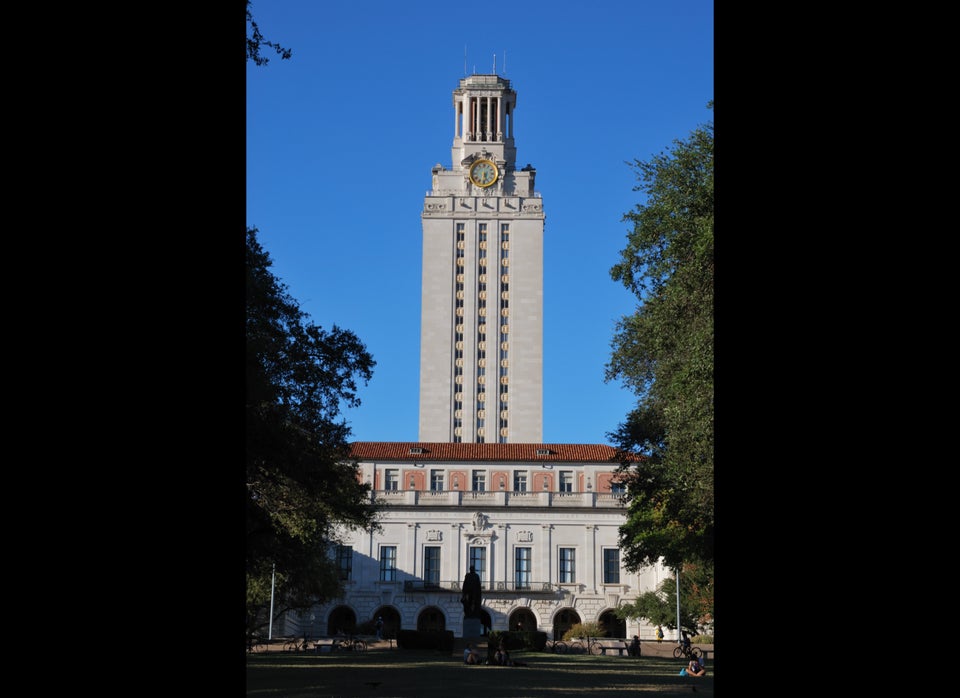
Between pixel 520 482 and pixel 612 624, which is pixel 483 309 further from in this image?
pixel 612 624

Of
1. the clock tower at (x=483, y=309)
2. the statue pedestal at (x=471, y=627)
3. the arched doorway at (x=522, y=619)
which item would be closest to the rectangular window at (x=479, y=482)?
the arched doorway at (x=522, y=619)

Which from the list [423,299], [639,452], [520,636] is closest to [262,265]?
[639,452]

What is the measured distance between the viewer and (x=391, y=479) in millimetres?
82062

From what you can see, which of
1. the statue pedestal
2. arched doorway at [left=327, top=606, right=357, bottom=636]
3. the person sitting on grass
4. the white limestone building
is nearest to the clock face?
the white limestone building

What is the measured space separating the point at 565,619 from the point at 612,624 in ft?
10.8

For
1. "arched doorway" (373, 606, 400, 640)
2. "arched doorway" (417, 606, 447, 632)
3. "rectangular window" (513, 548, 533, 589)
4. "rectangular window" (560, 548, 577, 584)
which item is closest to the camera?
"arched doorway" (373, 606, 400, 640)

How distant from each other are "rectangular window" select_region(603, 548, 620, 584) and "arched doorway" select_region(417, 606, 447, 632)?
11072mm

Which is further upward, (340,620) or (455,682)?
(455,682)

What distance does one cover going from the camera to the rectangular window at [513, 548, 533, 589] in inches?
3098

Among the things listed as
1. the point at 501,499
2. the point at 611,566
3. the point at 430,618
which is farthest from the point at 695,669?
the point at 430,618

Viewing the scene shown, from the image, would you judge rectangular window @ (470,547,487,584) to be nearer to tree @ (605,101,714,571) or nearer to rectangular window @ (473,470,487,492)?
rectangular window @ (473,470,487,492)

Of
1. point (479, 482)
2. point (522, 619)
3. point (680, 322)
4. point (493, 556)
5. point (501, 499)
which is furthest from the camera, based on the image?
point (479, 482)

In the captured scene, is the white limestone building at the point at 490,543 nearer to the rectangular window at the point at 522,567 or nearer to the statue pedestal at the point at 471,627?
the rectangular window at the point at 522,567
